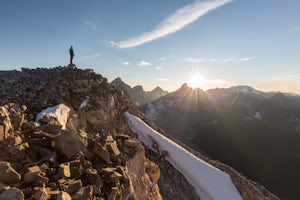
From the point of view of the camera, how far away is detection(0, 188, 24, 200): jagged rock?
7001 mm

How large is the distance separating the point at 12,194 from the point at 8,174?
1.18m

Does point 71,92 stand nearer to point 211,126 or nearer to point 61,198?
point 61,198

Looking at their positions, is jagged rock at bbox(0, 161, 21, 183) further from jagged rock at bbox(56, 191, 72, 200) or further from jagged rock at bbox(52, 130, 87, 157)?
jagged rock at bbox(52, 130, 87, 157)

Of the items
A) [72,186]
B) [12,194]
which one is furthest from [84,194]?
[12,194]

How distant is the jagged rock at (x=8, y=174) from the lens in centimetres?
802

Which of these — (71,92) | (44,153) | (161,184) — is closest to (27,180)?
(44,153)

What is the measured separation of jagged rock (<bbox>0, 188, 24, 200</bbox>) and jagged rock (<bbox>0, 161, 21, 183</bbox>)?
1.02 meters

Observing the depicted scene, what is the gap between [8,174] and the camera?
8.06 meters

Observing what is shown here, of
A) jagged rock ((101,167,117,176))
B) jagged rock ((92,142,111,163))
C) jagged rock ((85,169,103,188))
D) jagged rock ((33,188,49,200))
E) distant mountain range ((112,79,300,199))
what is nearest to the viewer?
jagged rock ((33,188,49,200))

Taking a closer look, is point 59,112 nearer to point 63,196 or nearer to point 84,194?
point 84,194

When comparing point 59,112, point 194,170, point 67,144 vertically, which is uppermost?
point 67,144

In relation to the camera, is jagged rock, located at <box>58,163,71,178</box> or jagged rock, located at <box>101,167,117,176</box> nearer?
jagged rock, located at <box>58,163,71,178</box>

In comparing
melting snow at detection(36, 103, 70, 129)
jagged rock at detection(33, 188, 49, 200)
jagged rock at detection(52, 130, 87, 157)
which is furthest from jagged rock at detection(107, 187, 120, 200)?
melting snow at detection(36, 103, 70, 129)

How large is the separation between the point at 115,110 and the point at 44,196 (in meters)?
28.5
